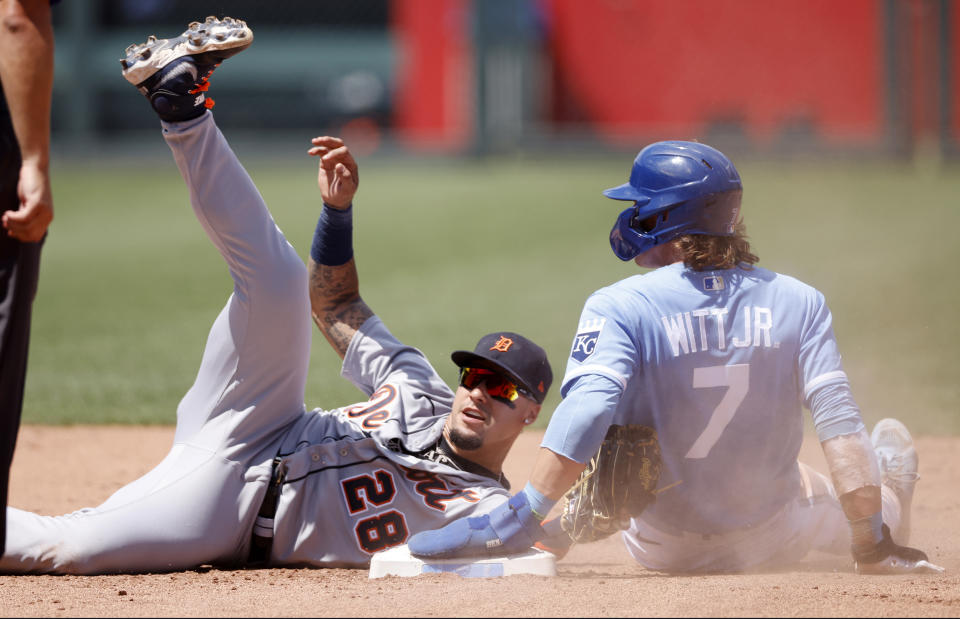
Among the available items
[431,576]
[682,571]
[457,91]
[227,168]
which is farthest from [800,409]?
[457,91]

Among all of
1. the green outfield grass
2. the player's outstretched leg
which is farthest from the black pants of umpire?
the green outfield grass

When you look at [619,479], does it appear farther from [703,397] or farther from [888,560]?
[888,560]

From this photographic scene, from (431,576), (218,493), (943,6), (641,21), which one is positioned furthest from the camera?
(641,21)

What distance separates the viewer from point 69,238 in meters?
13.0

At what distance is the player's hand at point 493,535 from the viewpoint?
3068mm

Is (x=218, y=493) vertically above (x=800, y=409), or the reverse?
(x=800, y=409)

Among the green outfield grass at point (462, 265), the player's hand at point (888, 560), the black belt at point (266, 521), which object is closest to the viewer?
the player's hand at point (888, 560)

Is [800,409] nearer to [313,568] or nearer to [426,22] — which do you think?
[313,568]

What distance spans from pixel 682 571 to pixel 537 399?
685mm

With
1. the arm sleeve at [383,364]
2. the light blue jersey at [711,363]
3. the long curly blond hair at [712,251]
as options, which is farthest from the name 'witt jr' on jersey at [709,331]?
the arm sleeve at [383,364]

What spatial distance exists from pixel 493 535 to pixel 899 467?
159 centimetres

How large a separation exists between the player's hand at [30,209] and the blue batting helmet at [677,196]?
1647mm

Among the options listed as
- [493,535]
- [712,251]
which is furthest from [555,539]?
[712,251]

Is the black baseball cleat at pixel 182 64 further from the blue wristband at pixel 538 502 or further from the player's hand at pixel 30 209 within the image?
the blue wristband at pixel 538 502
